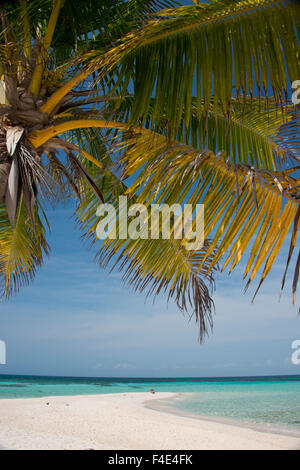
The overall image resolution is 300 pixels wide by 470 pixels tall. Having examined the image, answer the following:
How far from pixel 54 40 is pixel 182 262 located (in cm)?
305

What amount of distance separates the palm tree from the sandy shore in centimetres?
538

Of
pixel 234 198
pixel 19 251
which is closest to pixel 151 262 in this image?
pixel 19 251

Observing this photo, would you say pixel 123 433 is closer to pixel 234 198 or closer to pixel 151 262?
pixel 151 262

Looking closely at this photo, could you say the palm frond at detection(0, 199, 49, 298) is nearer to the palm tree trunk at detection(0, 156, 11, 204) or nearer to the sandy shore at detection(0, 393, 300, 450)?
the palm tree trunk at detection(0, 156, 11, 204)

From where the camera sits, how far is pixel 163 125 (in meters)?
3.06

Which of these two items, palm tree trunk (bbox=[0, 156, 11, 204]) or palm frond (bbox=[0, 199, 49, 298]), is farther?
palm frond (bbox=[0, 199, 49, 298])

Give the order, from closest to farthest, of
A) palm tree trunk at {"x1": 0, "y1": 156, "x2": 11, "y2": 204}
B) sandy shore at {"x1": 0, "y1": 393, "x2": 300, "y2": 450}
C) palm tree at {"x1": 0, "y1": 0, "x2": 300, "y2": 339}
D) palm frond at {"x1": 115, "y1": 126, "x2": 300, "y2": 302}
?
palm frond at {"x1": 115, "y1": 126, "x2": 300, "y2": 302} < palm tree at {"x1": 0, "y1": 0, "x2": 300, "y2": 339} < palm tree trunk at {"x1": 0, "y1": 156, "x2": 11, "y2": 204} < sandy shore at {"x1": 0, "y1": 393, "x2": 300, "y2": 450}

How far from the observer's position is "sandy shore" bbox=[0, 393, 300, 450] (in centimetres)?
913

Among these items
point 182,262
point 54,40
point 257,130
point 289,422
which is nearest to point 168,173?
point 257,130

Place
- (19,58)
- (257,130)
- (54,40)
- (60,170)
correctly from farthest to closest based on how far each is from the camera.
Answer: (54,40) < (60,170) < (19,58) < (257,130)

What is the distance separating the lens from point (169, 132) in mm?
2219

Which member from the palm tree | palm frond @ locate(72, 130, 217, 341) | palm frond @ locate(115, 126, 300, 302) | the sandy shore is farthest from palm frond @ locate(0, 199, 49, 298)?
the sandy shore

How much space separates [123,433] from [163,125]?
976cm
